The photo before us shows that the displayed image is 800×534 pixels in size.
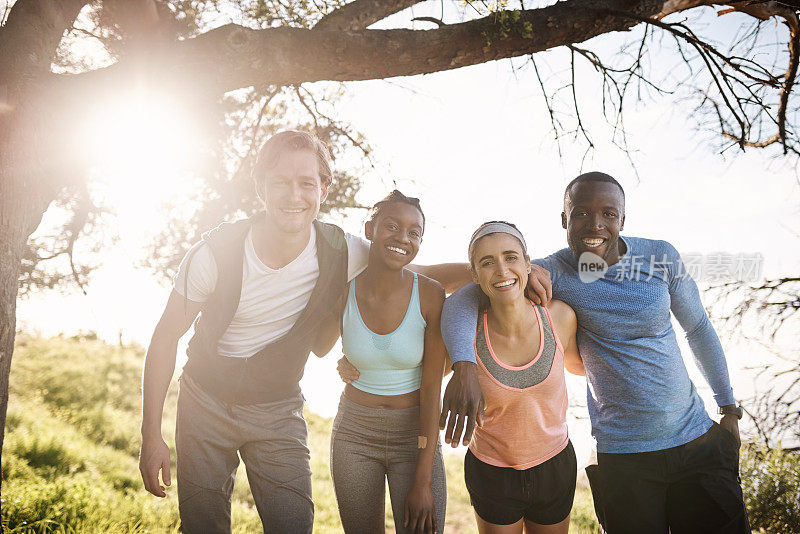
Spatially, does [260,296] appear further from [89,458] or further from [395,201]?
[89,458]

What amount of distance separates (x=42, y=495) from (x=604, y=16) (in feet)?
17.1

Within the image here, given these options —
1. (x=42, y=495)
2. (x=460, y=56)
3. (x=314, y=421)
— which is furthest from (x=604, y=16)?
(x=314, y=421)

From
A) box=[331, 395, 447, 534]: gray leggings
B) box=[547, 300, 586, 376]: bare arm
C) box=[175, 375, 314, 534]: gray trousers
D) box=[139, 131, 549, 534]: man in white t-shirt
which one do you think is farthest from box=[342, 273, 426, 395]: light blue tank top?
box=[547, 300, 586, 376]: bare arm

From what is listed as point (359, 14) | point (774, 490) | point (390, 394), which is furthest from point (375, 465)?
point (774, 490)

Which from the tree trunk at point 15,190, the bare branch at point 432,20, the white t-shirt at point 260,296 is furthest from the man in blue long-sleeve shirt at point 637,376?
the tree trunk at point 15,190

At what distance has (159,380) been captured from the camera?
227 centimetres

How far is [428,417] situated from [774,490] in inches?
356

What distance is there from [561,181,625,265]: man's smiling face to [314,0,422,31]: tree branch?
1.80m

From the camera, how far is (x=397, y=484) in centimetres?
232

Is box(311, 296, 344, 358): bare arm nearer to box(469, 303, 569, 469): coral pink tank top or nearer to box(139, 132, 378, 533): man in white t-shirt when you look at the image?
box(139, 132, 378, 533): man in white t-shirt

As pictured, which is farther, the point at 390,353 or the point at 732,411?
the point at 732,411

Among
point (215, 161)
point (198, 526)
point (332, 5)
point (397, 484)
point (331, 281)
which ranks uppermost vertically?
point (332, 5)

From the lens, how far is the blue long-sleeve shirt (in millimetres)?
2307

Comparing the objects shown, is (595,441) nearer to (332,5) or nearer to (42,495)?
(332,5)
